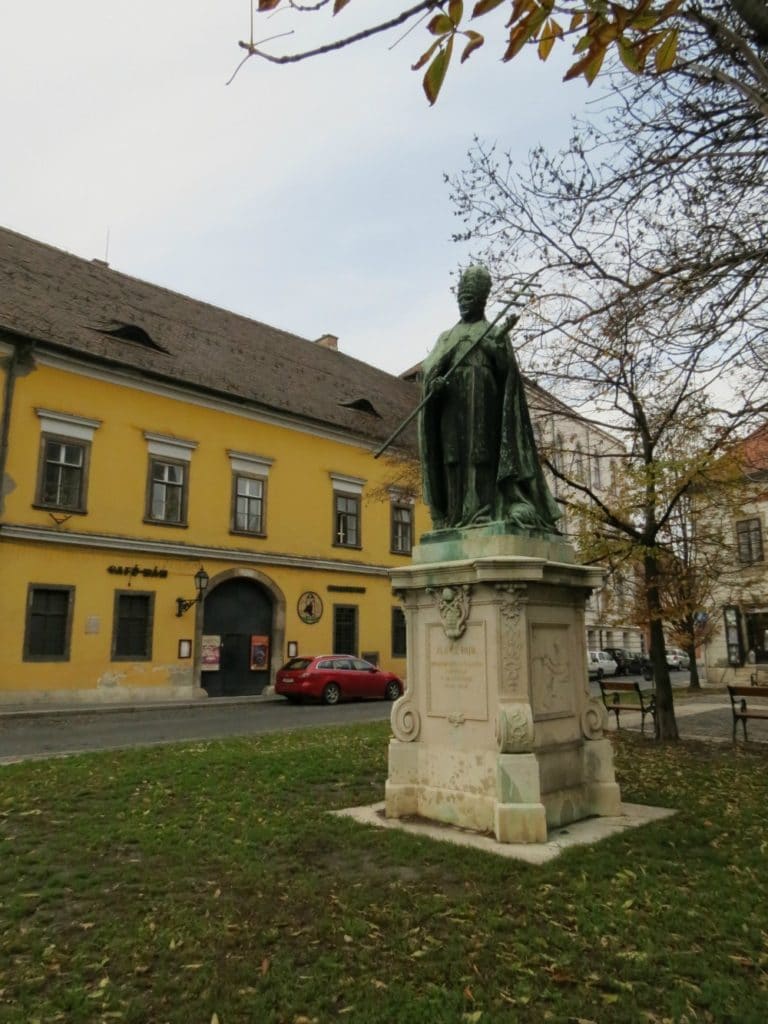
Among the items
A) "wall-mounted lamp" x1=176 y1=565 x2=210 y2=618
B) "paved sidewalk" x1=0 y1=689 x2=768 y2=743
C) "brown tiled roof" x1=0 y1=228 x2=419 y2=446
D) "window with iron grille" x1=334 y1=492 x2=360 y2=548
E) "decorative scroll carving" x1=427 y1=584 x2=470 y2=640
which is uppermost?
"brown tiled roof" x1=0 y1=228 x2=419 y2=446

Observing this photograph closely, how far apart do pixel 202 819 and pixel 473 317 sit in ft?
16.0

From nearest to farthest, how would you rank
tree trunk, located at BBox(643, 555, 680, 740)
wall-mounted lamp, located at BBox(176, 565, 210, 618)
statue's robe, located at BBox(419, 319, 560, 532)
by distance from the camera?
1. statue's robe, located at BBox(419, 319, 560, 532)
2. tree trunk, located at BBox(643, 555, 680, 740)
3. wall-mounted lamp, located at BBox(176, 565, 210, 618)

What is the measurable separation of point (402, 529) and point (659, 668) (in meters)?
18.3

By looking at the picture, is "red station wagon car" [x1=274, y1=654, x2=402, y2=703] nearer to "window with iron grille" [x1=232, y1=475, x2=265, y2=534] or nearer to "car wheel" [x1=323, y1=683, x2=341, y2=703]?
"car wheel" [x1=323, y1=683, x2=341, y2=703]

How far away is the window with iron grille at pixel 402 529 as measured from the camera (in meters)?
29.2

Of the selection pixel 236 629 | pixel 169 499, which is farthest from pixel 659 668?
pixel 169 499

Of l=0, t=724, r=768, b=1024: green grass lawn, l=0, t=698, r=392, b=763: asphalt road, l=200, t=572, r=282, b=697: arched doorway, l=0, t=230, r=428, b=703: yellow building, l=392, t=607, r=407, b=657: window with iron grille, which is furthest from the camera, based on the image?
l=392, t=607, r=407, b=657: window with iron grille

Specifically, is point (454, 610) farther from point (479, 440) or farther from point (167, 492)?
point (167, 492)

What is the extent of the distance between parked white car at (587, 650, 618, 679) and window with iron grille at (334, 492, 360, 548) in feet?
43.8

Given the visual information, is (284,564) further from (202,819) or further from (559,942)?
(559,942)

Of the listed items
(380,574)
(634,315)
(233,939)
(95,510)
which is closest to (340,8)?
(233,939)

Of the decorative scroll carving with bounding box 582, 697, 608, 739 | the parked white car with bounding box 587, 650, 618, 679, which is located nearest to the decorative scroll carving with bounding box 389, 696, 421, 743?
the decorative scroll carving with bounding box 582, 697, 608, 739

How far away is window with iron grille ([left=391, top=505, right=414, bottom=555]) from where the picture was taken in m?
29.2

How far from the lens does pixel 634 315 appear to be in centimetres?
665
